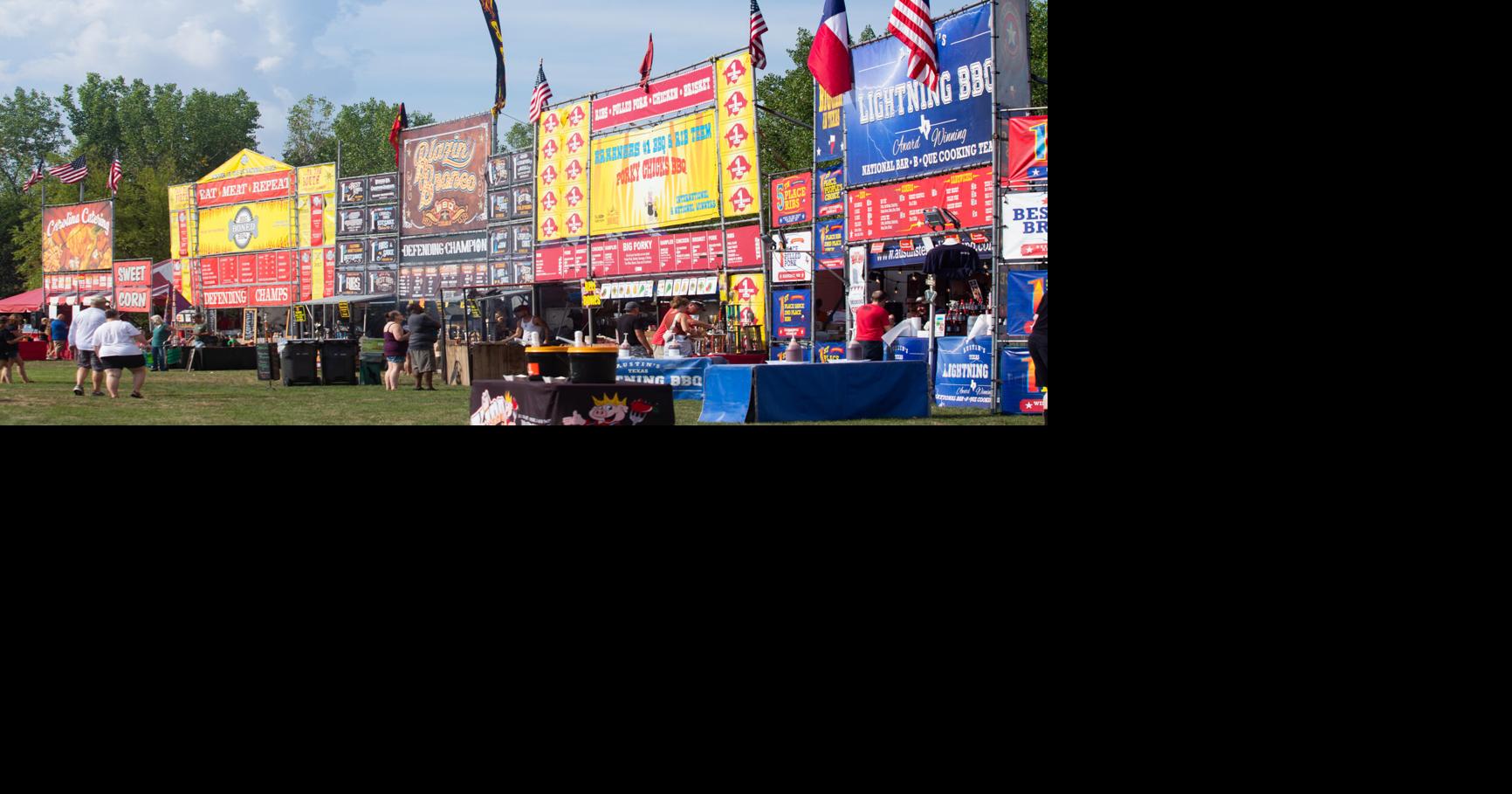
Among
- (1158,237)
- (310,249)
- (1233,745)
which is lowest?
(1233,745)

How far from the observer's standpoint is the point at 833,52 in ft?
48.3

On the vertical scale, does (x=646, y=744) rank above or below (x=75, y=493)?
below

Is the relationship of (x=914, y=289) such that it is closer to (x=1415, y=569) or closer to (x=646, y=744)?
(x=1415, y=569)

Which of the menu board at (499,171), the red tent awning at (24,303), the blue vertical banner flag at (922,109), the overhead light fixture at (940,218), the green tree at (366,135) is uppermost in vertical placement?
the green tree at (366,135)

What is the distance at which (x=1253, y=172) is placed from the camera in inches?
127

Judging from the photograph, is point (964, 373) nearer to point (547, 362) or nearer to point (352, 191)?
point (547, 362)

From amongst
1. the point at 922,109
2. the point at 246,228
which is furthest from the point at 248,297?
the point at 922,109

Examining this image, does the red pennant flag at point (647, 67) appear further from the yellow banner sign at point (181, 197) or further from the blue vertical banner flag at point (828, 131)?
the yellow banner sign at point (181, 197)

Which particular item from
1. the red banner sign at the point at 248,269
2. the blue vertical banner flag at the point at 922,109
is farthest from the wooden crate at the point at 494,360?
the red banner sign at the point at 248,269

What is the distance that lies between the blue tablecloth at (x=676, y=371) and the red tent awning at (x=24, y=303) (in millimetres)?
30452

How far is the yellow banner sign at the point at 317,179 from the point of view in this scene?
27844 mm

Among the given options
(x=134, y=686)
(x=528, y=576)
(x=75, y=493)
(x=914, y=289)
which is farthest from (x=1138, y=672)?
(x=914, y=289)

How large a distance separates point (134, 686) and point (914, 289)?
14975mm

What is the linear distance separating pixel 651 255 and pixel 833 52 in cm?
616
